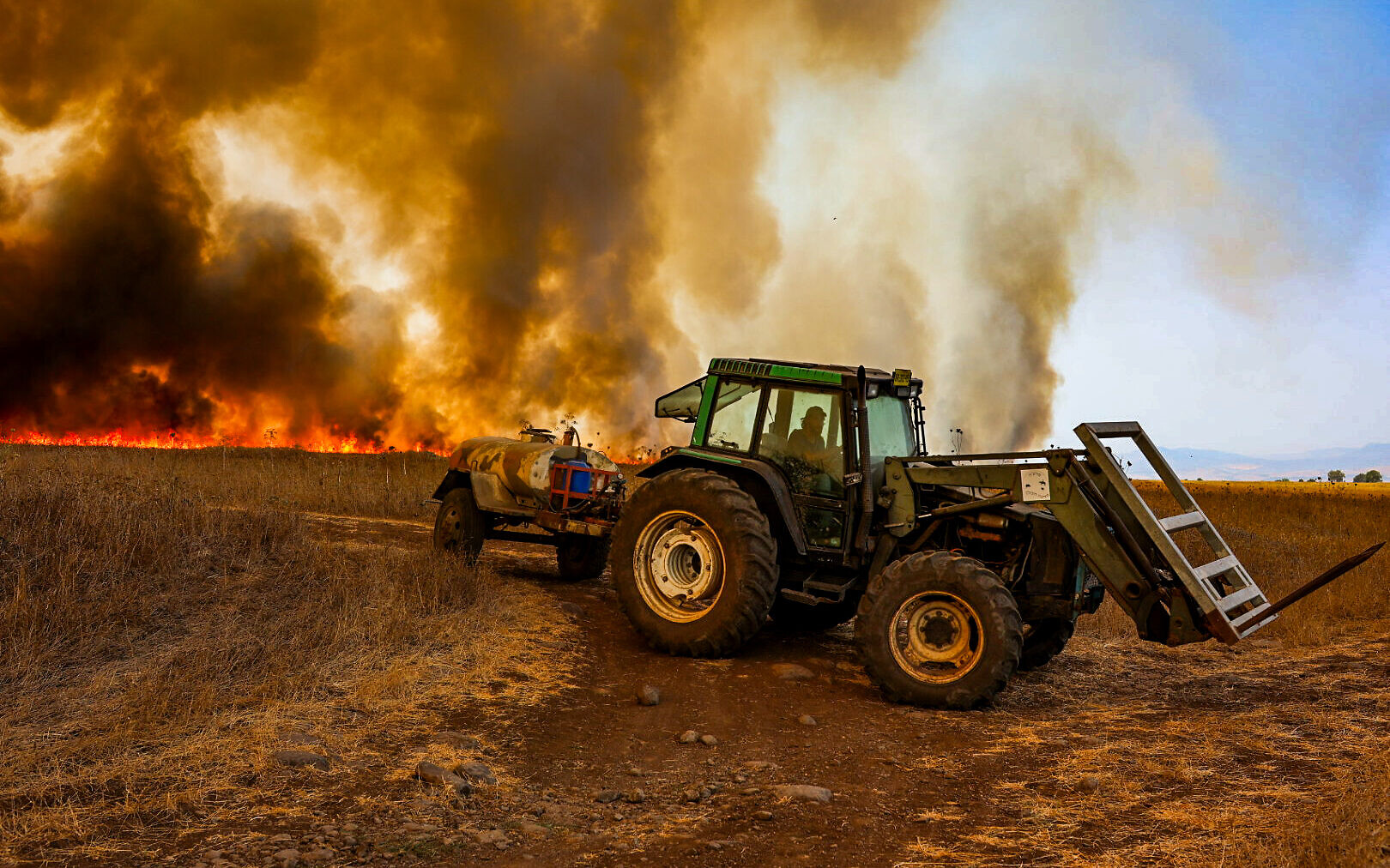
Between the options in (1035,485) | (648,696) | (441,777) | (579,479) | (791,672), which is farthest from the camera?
(579,479)

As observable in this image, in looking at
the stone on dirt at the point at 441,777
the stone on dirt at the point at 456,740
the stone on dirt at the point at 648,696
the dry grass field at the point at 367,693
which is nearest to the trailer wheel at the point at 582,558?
the dry grass field at the point at 367,693

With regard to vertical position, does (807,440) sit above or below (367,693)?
above

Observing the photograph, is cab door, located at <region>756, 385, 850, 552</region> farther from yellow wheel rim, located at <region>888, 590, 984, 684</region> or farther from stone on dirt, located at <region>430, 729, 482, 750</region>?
stone on dirt, located at <region>430, 729, 482, 750</region>

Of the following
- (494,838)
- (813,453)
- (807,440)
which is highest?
(807,440)

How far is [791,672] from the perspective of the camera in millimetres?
8117


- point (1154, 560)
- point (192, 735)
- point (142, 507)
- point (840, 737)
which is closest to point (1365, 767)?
point (1154, 560)

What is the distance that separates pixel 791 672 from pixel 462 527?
5.06 meters

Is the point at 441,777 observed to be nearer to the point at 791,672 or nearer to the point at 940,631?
the point at 791,672

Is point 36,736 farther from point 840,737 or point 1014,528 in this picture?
point 1014,528

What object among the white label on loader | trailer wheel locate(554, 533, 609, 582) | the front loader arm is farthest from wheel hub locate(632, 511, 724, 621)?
trailer wheel locate(554, 533, 609, 582)

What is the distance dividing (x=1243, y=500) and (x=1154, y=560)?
1999 cm

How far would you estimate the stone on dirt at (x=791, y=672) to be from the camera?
8031 millimetres

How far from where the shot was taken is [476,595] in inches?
379

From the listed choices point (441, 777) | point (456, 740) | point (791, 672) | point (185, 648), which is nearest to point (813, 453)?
point (791, 672)
